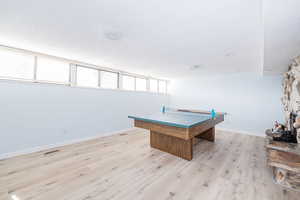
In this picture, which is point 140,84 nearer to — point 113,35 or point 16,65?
point 113,35

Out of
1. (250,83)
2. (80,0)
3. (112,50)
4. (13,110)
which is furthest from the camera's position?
(250,83)

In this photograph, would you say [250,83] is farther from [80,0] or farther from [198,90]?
[80,0]

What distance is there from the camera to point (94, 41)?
84.8 inches

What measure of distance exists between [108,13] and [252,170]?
3187 millimetres

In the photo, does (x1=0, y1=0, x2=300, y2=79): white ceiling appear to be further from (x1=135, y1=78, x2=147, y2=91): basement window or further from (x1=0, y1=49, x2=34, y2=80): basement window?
(x1=135, y1=78, x2=147, y2=91): basement window

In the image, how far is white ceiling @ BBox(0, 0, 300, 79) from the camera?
130 cm

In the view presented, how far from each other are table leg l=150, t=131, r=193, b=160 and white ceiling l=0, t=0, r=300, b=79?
1888 millimetres

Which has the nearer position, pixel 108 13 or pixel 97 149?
pixel 108 13

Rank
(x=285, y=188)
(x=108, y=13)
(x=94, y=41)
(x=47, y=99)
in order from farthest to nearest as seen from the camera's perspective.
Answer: (x=47, y=99) → (x=94, y=41) → (x=285, y=188) → (x=108, y=13)

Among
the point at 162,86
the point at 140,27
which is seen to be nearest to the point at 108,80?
the point at 140,27

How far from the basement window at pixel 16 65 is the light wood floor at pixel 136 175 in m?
1.67

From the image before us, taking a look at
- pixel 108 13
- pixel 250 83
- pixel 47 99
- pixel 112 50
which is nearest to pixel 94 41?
pixel 112 50

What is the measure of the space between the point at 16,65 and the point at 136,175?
3.27 meters

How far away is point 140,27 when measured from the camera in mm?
1701
